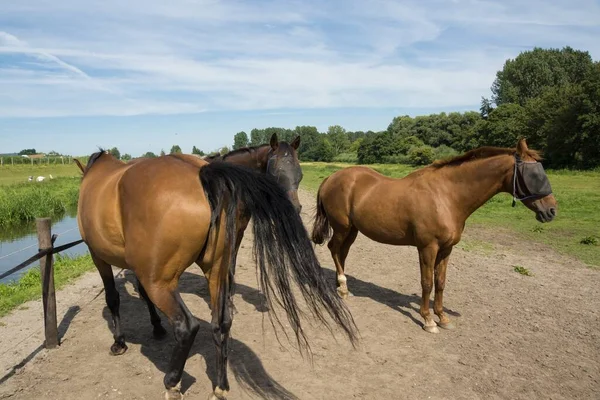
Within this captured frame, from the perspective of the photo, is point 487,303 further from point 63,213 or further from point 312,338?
point 63,213

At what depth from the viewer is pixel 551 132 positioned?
109 feet

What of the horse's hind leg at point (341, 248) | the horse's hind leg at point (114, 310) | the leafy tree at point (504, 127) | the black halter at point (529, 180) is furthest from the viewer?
the leafy tree at point (504, 127)

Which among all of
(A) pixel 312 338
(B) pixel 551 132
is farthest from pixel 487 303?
(B) pixel 551 132

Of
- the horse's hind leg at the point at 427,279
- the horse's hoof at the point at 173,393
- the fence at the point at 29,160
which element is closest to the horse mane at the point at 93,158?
the horse's hoof at the point at 173,393

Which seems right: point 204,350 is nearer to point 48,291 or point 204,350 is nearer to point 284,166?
point 48,291

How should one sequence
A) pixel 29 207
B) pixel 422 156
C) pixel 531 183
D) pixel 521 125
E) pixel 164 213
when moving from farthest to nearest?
pixel 422 156
pixel 521 125
pixel 29 207
pixel 531 183
pixel 164 213

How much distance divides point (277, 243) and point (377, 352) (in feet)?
6.95

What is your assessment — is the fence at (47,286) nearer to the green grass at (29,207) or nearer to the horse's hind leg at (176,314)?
the horse's hind leg at (176,314)

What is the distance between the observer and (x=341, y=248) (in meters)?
6.47

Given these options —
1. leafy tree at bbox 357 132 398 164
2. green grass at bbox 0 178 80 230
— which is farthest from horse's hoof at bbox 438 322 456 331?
leafy tree at bbox 357 132 398 164

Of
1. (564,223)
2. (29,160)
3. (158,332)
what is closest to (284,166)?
(158,332)

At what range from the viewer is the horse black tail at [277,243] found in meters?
2.96

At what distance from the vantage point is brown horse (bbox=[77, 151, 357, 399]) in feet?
9.58

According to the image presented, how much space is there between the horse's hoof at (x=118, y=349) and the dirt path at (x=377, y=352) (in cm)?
7
